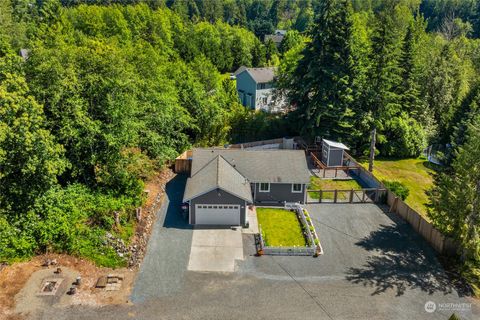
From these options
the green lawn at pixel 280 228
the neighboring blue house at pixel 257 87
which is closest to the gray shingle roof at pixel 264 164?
the green lawn at pixel 280 228

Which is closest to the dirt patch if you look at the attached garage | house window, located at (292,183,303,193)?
the attached garage

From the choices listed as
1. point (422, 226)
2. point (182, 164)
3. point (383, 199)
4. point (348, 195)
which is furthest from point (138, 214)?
point (422, 226)

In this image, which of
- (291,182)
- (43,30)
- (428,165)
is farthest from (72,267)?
(43,30)

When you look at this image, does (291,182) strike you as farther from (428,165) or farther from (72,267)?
(428,165)

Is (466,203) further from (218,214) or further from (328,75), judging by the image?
(328,75)

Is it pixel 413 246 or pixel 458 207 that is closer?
pixel 458 207
